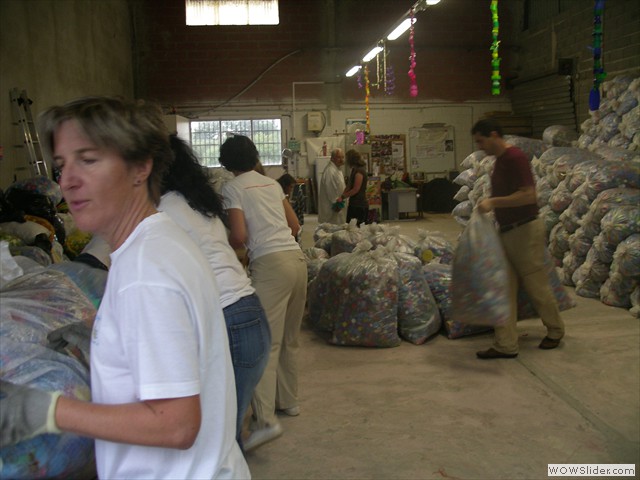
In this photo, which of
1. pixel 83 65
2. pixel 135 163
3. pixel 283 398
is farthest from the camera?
pixel 83 65

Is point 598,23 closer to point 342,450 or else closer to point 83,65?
point 342,450

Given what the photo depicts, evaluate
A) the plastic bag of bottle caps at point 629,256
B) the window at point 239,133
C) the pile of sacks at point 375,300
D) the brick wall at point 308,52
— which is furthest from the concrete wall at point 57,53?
the plastic bag of bottle caps at point 629,256

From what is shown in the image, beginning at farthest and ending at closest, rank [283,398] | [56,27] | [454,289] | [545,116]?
[545,116] < [56,27] < [454,289] < [283,398]

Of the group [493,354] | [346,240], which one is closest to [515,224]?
[493,354]

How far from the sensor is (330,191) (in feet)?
22.9

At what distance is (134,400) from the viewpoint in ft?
3.08

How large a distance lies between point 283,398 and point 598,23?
3.50m

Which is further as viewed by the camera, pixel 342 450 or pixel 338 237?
pixel 338 237

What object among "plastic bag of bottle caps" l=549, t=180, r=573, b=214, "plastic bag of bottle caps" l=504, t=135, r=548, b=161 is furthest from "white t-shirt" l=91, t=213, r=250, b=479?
"plastic bag of bottle caps" l=504, t=135, r=548, b=161

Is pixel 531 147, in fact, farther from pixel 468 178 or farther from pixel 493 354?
pixel 493 354

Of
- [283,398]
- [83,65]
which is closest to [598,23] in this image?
[283,398]

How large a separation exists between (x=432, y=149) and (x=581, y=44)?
13.3 ft

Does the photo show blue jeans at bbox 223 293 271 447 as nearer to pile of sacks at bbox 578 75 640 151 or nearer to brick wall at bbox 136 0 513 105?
pile of sacks at bbox 578 75 640 151

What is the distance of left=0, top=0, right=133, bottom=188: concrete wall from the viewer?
6.55m
